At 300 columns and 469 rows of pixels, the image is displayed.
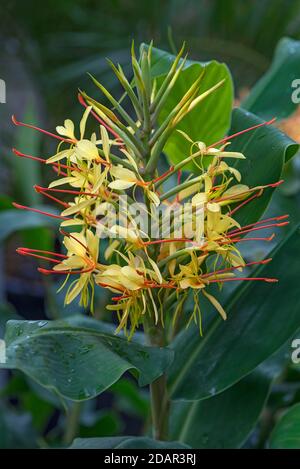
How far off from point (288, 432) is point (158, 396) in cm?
13

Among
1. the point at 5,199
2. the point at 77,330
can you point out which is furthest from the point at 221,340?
the point at 5,199

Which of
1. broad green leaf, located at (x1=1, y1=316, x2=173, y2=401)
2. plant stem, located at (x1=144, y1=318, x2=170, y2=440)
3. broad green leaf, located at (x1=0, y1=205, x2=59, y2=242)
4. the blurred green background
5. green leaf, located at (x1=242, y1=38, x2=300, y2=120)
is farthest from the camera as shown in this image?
the blurred green background

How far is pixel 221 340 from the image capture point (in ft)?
2.05

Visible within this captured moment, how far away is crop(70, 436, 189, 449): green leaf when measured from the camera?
0.56 metres

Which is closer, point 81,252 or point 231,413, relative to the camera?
point 81,252

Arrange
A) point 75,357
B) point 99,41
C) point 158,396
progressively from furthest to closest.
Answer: point 99,41, point 158,396, point 75,357

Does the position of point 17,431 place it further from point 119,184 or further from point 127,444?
point 119,184

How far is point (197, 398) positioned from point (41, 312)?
5.18ft

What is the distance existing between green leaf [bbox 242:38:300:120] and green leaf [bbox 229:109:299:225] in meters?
0.13

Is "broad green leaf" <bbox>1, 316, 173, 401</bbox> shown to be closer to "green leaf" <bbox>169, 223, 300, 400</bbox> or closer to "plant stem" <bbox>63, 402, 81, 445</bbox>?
"green leaf" <bbox>169, 223, 300, 400</bbox>

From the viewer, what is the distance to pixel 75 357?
479 mm

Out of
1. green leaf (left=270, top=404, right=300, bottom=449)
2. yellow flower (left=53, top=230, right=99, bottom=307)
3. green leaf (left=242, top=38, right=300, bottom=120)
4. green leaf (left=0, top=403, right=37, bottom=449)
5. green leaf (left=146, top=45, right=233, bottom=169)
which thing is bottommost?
green leaf (left=0, top=403, right=37, bottom=449)

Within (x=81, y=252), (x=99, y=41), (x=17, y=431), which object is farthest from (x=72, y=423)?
(x=99, y=41)

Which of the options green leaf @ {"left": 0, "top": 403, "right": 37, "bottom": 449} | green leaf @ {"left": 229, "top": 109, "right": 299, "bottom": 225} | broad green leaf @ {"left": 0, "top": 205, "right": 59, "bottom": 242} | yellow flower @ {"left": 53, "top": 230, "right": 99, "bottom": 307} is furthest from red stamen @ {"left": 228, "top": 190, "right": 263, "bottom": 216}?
green leaf @ {"left": 0, "top": 403, "right": 37, "bottom": 449}
